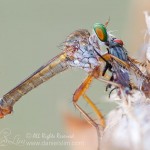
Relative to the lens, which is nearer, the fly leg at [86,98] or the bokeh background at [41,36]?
the fly leg at [86,98]

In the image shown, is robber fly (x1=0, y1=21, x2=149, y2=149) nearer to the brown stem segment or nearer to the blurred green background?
the brown stem segment

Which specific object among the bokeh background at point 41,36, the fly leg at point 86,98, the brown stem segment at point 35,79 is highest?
the bokeh background at point 41,36

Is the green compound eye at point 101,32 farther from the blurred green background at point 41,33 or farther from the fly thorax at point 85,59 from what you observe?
the blurred green background at point 41,33

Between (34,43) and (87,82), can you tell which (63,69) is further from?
(34,43)

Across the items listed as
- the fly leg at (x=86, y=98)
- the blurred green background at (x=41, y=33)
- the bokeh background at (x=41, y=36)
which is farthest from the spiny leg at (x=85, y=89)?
the blurred green background at (x=41, y=33)

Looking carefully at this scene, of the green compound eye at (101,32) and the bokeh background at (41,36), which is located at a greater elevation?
the bokeh background at (41,36)

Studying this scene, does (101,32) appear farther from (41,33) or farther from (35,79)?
(41,33)

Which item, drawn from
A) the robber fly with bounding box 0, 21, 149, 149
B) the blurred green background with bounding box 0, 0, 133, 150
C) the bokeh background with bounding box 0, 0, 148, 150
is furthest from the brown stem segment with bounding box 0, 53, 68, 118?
the blurred green background with bounding box 0, 0, 133, 150

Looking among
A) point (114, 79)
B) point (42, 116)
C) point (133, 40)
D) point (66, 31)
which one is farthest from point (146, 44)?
point (66, 31)
